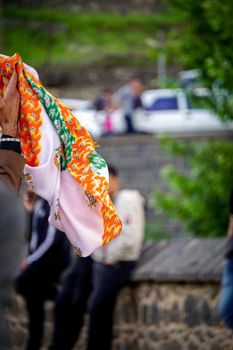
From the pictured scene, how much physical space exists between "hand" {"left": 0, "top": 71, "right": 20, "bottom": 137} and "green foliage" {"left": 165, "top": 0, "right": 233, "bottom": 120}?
778cm

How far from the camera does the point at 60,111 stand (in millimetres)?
5688

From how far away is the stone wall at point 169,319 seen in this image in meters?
11.0

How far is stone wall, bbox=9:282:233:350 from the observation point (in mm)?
11000

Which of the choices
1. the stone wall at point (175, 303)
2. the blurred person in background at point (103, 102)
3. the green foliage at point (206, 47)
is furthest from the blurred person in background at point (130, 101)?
the stone wall at point (175, 303)

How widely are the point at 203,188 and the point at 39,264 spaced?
3736mm

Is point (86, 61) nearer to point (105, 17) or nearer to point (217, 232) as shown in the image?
point (105, 17)

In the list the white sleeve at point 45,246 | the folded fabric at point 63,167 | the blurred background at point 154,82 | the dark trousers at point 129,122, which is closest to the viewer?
the folded fabric at point 63,167

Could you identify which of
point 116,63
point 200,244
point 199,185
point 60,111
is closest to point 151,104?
point 116,63

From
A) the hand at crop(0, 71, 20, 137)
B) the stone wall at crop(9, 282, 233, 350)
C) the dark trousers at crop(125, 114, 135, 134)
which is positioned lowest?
the dark trousers at crop(125, 114, 135, 134)

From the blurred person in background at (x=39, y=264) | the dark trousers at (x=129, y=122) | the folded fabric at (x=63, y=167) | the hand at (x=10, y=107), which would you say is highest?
the hand at (x=10, y=107)

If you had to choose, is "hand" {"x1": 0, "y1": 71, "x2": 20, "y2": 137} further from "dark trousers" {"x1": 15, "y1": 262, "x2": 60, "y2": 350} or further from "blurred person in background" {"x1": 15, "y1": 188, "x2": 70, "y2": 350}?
"dark trousers" {"x1": 15, "y1": 262, "x2": 60, "y2": 350}

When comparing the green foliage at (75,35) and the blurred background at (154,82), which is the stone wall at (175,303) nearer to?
the blurred background at (154,82)

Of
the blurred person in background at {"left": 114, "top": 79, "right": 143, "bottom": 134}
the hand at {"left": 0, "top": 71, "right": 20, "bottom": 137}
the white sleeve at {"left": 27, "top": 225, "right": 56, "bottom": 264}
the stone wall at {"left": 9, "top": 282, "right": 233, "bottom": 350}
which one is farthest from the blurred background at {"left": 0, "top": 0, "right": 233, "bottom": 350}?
the white sleeve at {"left": 27, "top": 225, "right": 56, "bottom": 264}

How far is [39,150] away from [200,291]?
5.67m
